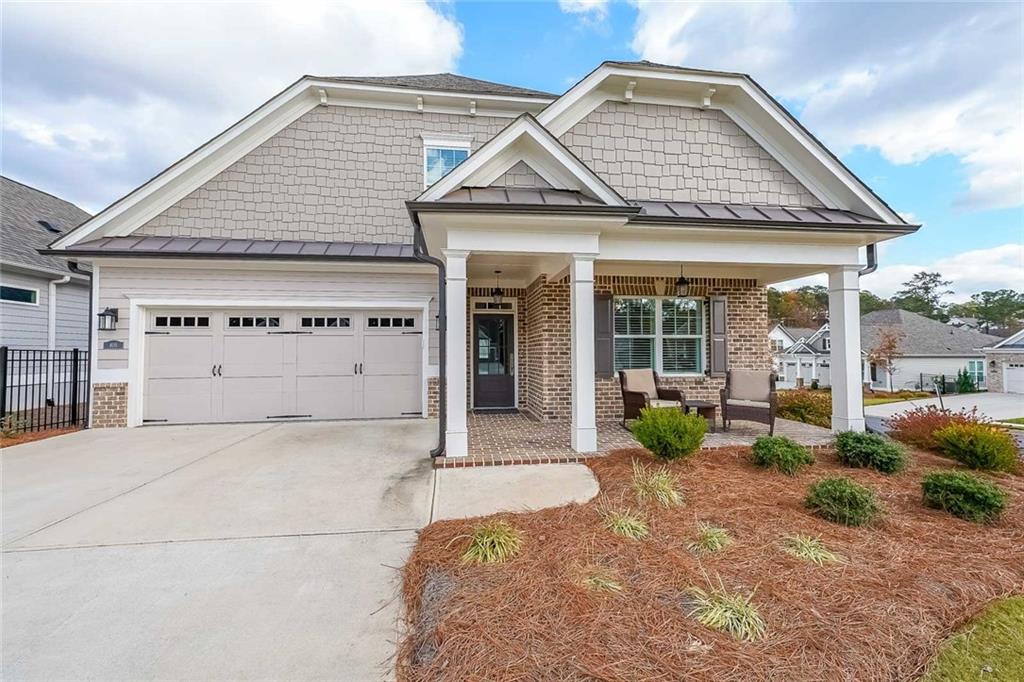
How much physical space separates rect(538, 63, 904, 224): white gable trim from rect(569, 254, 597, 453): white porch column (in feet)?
8.40

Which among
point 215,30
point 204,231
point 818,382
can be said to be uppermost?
point 215,30

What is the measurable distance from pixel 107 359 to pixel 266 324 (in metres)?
2.70

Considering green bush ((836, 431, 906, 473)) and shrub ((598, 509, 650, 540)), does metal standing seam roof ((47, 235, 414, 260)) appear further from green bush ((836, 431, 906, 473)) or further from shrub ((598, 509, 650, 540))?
green bush ((836, 431, 906, 473))

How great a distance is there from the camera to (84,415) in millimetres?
8086

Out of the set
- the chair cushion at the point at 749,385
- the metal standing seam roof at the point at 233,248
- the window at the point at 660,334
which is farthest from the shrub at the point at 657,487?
the metal standing seam roof at the point at 233,248

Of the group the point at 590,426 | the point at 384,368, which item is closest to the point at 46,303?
the point at 384,368

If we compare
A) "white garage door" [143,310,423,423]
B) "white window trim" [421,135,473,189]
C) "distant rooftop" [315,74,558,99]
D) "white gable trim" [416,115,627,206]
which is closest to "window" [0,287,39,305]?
"white garage door" [143,310,423,423]

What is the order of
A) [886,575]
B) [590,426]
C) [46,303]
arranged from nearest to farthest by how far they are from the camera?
[886,575]
[590,426]
[46,303]

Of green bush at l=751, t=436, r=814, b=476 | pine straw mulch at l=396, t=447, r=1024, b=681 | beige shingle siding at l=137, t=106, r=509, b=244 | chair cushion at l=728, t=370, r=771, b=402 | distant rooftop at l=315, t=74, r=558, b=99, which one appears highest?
distant rooftop at l=315, t=74, r=558, b=99

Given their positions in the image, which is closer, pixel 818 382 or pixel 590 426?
pixel 590 426

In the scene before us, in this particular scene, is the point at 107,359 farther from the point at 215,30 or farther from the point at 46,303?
the point at 215,30

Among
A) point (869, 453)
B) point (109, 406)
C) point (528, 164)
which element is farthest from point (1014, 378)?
point (109, 406)

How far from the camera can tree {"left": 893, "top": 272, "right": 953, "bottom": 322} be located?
162ft

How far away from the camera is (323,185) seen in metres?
8.97
